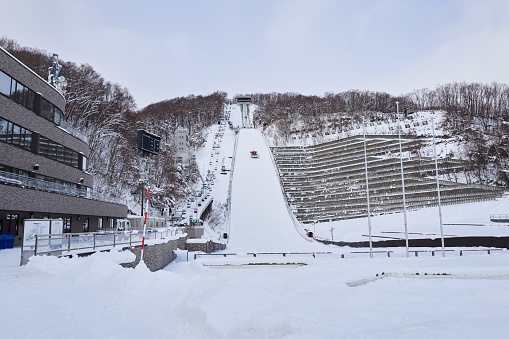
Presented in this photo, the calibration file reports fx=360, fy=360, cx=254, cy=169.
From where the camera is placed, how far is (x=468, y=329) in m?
5.55

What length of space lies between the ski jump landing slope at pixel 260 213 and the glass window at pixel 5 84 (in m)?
21.5

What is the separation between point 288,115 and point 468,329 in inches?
4763

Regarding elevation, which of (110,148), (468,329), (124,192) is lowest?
(468,329)

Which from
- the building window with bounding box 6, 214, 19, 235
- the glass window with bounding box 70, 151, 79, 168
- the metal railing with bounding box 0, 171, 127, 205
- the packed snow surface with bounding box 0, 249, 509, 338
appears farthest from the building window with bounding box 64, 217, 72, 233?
the packed snow surface with bounding box 0, 249, 509, 338

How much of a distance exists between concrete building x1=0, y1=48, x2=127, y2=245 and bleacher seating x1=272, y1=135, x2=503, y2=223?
29.0 meters

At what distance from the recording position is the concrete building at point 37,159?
24.4m

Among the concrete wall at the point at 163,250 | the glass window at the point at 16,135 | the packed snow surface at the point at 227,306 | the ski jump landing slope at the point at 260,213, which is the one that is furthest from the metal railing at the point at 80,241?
the ski jump landing slope at the point at 260,213

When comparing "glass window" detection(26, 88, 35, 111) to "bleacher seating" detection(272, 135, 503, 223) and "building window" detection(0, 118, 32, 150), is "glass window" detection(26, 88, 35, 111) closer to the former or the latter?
"building window" detection(0, 118, 32, 150)

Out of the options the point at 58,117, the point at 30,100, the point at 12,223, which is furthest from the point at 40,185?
the point at 58,117

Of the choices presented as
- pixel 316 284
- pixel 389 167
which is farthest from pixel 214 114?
pixel 316 284

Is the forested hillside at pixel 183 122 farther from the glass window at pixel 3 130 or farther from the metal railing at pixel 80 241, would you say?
the glass window at pixel 3 130

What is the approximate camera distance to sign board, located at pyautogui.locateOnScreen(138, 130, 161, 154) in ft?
236

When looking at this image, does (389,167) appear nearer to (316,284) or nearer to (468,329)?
(316,284)

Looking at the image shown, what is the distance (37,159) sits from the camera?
2856 cm
